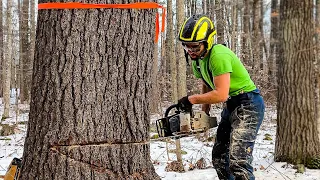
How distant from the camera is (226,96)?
3348mm

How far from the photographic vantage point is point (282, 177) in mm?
5293

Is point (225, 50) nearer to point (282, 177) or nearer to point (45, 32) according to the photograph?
point (45, 32)

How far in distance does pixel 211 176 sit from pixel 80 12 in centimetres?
394

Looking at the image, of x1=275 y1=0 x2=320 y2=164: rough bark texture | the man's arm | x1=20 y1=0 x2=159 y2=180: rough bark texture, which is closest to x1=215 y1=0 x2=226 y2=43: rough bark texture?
x1=275 y1=0 x2=320 y2=164: rough bark texture

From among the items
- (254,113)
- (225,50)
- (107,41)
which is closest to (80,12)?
(107,41)

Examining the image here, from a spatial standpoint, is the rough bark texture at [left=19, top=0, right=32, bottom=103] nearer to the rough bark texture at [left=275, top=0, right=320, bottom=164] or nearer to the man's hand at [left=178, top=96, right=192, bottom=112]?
the rough bark texture at [left=275, top=0, right=320, bottom=164]

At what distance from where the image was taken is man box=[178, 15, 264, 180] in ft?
11.1

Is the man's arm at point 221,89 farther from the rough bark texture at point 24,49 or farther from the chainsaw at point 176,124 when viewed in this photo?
the rough bark texture at point 24,49

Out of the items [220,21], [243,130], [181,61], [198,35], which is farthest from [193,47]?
[220,21]

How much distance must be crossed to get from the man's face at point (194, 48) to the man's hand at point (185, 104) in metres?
0.40

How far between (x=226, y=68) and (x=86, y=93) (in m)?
1.58

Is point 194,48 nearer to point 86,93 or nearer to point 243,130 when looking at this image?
point 243,130

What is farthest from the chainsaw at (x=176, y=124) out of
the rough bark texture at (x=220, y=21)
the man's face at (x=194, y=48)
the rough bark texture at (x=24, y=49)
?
the rough bark texture at (x=24, y=49)

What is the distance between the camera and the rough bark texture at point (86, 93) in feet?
6.79
